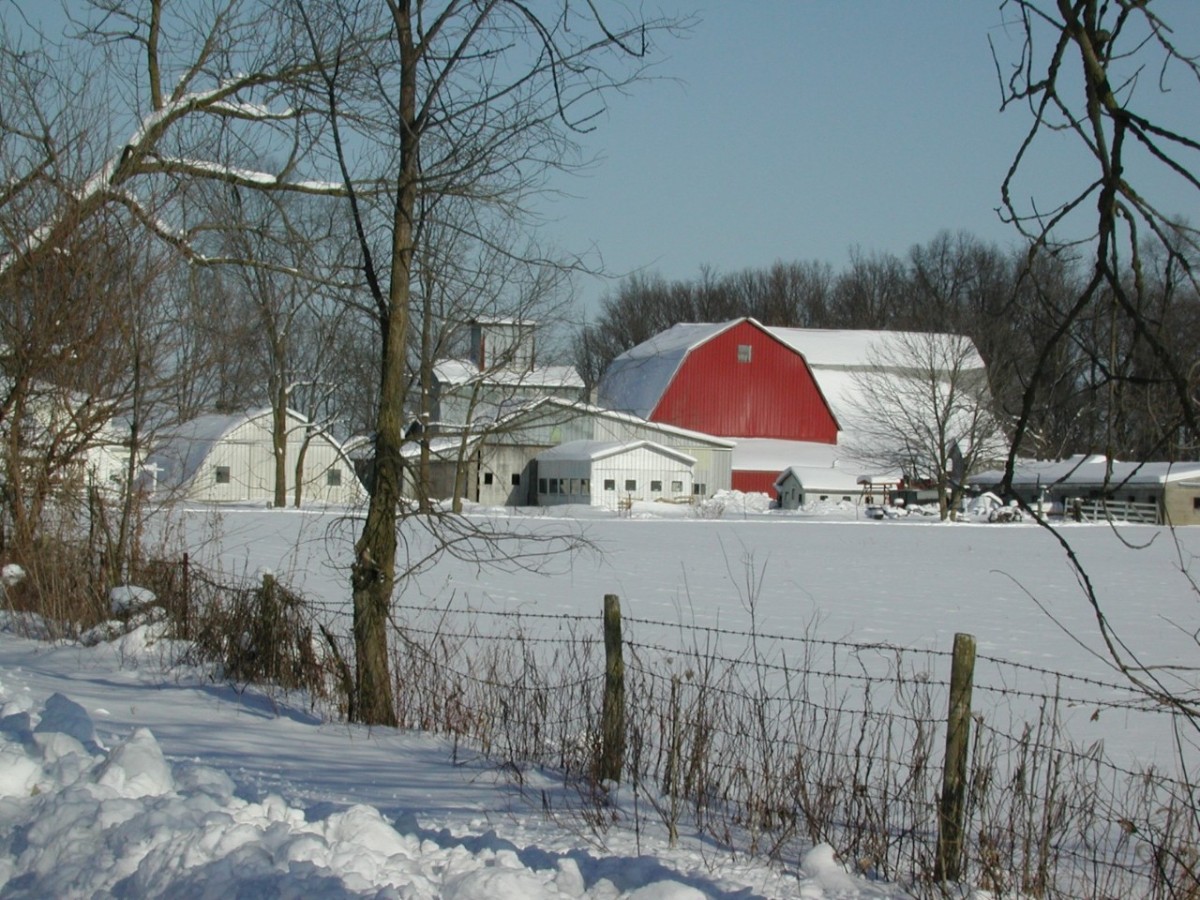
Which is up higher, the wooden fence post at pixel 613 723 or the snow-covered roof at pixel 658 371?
the snow-covered roof at pixel 658 371

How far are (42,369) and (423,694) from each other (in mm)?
7140

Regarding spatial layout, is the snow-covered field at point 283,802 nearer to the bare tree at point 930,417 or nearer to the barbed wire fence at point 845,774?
the barbed wire fence at point 845,774

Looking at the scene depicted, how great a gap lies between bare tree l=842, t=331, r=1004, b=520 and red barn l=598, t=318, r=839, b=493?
3378 millimetres

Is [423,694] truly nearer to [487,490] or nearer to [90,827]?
[90,827]

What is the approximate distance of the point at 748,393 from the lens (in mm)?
65688

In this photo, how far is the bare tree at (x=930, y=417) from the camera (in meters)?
51.3

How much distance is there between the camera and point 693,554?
28906mm

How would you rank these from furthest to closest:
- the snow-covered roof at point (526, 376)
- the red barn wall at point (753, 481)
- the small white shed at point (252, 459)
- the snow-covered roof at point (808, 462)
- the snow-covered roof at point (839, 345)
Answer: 1. the snow-covered roof at point (839, 345)
2. the red barn wall at point (753, 481)
3. the snow-covered roof at point (808, 462)
4. the small white shed at point (252, 459)
5. the snow-covered roof at point (526, 376)

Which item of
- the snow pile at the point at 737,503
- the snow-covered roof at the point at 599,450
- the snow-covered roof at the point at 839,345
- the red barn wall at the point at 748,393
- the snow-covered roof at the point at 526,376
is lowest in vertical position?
the snow pile at the point at 737,503

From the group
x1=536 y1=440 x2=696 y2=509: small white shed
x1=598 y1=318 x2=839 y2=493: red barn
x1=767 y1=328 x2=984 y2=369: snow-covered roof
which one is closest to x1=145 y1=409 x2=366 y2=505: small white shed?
x1=536 y1=440 x2=696 y2=509: small white shed

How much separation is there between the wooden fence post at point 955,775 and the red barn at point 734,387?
187 ft

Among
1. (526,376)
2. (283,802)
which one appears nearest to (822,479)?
(526,376)

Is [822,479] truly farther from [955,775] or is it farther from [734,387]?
[955,775]

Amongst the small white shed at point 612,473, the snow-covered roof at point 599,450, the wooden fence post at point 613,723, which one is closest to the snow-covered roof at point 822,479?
the snow-covered roof at point 599,450
